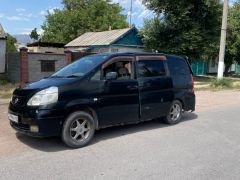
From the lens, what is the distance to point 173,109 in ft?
28.0

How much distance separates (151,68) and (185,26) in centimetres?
1591

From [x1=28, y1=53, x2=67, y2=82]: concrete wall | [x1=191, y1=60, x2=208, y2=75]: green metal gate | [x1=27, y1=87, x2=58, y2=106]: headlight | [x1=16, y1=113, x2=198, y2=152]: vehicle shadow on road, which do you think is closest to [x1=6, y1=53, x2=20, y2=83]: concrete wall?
[x1=28, y1=53, x2=67, y2=82]: concrete wall

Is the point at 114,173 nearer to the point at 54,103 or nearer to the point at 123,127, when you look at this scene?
the point at 54,103

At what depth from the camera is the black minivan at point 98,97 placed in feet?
19.7

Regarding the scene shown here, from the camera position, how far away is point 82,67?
7066 millimetres

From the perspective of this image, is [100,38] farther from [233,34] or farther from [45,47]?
[233,34]

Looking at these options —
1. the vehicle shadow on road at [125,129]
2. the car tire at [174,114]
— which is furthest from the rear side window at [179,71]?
the vehicle shadow on road at [125,129]

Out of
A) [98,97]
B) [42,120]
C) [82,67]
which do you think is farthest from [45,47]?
[42,120]

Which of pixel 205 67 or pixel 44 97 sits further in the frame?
pixel 205 67

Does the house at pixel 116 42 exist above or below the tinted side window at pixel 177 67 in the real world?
above

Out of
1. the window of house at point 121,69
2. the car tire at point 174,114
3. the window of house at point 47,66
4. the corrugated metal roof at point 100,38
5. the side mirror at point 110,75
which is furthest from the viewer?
the corrugated metal roof at point 100,38

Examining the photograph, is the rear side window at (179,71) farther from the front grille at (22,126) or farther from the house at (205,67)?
the house at (205,67)

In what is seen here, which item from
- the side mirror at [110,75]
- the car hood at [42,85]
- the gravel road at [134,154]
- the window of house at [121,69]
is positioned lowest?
the gravel road at [134,154]

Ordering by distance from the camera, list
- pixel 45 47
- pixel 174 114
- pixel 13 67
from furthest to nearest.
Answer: pixel 45 47 < pixel 13 67 < pixel 174 114
